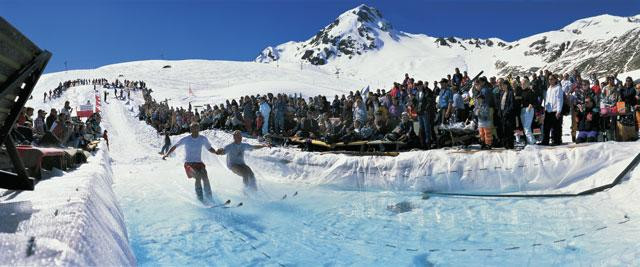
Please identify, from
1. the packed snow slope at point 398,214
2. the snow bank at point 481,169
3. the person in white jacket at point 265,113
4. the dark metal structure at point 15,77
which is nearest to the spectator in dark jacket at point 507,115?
the snow bank at point 481,169

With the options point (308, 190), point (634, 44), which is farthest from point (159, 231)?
point (634, 44)

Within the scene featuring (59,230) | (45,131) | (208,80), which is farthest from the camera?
(208,80)

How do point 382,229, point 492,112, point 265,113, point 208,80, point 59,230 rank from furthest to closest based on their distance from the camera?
point 208,80, point 265,113, point 492,112, point 382,229, point 59,230

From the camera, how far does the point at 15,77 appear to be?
16.1 feet

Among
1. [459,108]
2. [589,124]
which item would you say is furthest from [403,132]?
[589,124]

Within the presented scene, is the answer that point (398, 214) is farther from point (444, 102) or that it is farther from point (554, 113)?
point (444, 102)

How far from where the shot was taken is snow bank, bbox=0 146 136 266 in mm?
3359

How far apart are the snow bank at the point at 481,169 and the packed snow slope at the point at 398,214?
2 centimetres

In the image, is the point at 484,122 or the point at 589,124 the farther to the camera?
the point at 484,122

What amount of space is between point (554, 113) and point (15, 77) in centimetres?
990

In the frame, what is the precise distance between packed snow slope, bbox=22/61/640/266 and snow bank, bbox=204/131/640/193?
0.07 ft

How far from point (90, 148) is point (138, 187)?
15.5ft

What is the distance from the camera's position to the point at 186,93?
211 feet

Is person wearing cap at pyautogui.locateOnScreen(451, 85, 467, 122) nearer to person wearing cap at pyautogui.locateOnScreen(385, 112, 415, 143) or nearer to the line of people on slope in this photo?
person wearing cap at pyautogui.locateOnScreen(385, 112, 415, 143)
